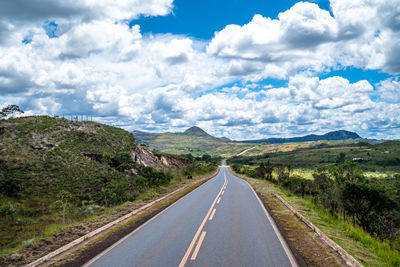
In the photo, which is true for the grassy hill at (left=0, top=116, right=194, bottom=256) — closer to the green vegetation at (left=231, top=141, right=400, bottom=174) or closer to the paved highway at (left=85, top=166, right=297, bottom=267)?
the paved highway at (left=85, top=166, right=297, bottom=267)

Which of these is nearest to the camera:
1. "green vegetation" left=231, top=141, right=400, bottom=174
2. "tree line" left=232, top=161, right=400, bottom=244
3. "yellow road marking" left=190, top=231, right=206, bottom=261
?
"yellow road marking" left=190, top=231, right=206, bottom=261

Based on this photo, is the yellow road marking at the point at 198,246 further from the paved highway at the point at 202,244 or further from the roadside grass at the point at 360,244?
the roadside grass at the point at 360,244

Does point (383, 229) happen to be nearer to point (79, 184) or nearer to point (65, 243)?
point (65, 243)

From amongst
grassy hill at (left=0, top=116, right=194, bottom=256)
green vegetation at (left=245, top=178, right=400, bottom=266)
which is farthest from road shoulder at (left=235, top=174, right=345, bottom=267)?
grassy hill at (left=0, top=116, right=194, bottom=256)

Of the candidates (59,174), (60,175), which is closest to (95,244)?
(60,175)

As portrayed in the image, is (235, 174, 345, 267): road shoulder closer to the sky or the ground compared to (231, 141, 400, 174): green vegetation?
closer to the sky

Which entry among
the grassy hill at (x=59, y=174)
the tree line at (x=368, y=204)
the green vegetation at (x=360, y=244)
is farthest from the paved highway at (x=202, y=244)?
the grassy hill at (x=59, y=174)

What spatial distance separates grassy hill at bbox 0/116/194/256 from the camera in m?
17.1

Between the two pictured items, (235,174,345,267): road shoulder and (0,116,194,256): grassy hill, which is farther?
(0,116,194,256): grassy hill

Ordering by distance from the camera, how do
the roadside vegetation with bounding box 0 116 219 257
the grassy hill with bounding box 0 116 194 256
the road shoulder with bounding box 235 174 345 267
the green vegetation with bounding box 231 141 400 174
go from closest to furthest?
the road shoulder with bounding box 235 174 345 267, the roadside vegetation with bounding box 0 116 219 257, the grassy hill with bounding box 0 116 194 256, the green vegetation with bounding box 231 141 400 174

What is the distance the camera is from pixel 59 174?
2400 centimetres

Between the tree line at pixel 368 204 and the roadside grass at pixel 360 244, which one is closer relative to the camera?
the roadside grass at pixel 360 244

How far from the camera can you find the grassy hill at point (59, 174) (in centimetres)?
1706

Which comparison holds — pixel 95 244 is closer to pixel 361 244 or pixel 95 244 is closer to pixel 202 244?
pixel 202 244
